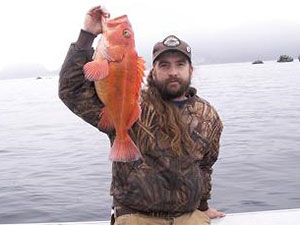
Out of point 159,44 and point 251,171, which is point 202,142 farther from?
point 251,171

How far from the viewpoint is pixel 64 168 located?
12.8 metres

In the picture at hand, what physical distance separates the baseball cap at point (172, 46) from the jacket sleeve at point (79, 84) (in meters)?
0.77

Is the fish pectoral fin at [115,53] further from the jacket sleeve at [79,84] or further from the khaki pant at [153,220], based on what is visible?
the khaki pant at [153,220]

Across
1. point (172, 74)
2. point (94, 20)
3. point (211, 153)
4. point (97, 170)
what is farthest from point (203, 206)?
point (97, 170)

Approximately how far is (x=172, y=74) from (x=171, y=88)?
0.42 ft

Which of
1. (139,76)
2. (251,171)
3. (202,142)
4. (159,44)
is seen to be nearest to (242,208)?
(251,171)

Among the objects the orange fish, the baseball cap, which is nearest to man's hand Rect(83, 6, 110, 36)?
the orange fish

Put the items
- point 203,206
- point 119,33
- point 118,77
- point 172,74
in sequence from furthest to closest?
1. point 203,206
2. point 172,74
3. point 118,77
4. point 119,33

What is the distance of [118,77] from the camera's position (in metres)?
3.13

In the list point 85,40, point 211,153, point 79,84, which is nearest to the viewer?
point 85,40

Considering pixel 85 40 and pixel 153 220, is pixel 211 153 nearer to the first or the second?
pixel 153 220

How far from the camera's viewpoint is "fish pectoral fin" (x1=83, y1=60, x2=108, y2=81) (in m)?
2.95

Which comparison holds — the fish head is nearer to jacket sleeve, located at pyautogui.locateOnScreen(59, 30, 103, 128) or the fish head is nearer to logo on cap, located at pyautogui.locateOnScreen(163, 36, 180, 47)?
jacket sleeve, located at pyautogui.locateOnScreen(59, 30, 103, 128)

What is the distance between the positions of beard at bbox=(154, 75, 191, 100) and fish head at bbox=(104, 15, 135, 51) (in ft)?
4.44
